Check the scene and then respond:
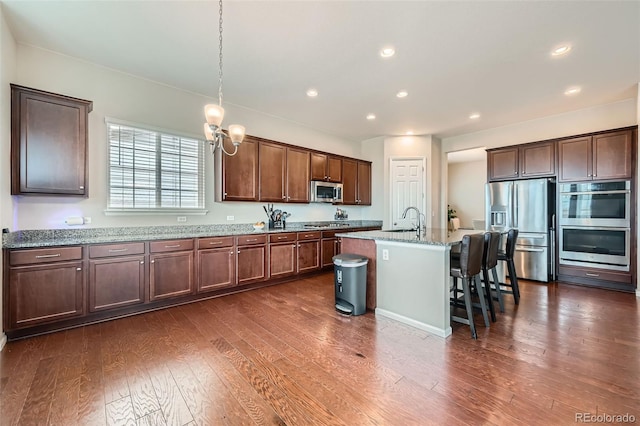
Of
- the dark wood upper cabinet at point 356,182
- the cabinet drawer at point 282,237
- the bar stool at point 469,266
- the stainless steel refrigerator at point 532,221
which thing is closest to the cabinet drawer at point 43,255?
the cabinet drawer at point 282,237

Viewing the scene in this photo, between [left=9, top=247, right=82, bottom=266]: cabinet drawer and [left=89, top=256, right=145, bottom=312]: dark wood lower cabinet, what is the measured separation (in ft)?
0.60

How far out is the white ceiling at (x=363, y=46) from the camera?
8.13 ft

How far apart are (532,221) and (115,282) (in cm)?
631

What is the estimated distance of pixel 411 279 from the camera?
2945mm

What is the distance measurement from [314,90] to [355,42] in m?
1.29

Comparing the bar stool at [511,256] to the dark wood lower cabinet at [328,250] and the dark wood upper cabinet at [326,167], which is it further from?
the dark wood upper cabinet at [326,167]

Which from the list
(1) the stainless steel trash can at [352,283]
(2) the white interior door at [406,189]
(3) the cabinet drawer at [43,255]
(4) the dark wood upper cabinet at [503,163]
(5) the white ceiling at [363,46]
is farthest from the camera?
(2) the white interior door at [406,189]

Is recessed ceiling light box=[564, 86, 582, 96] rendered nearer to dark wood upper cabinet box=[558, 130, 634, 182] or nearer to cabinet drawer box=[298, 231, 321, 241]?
dark wood upper cabinet box=[558, 130, 634, 182]

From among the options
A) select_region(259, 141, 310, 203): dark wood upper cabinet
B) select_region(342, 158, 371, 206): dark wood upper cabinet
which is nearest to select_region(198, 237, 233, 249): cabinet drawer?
select_region(259, 141, 310, 203): dark wood upper cabinet

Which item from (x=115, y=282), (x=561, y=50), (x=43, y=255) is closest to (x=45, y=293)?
(x=43, y=255)

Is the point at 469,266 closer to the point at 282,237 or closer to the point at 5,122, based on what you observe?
the point at 282,237

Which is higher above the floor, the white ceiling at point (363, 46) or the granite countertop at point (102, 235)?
the white ceiling at point (363, 46)

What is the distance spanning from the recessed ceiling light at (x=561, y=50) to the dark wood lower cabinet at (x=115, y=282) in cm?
526

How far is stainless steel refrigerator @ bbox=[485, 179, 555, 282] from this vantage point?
4738mm
